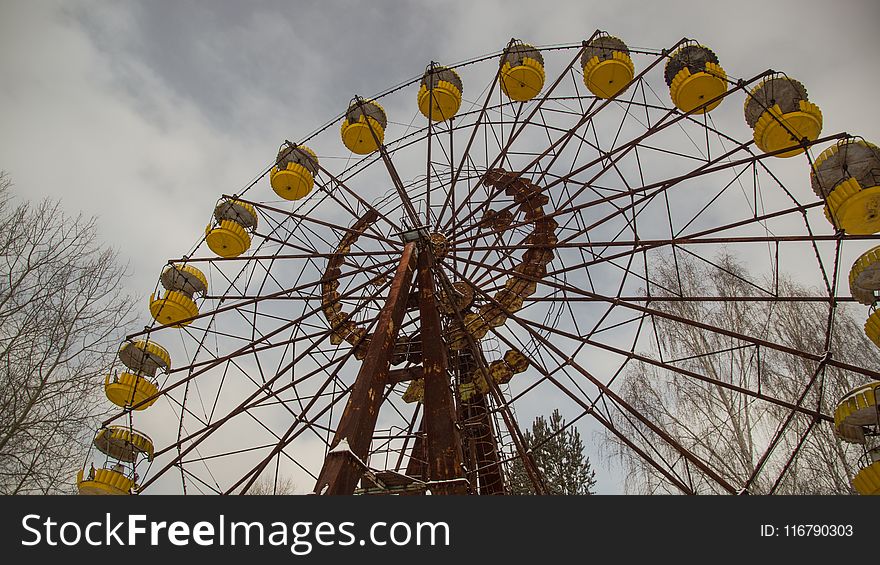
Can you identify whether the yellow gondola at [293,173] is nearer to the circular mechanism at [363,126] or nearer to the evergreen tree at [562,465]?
the circular mechanism at [363,126]

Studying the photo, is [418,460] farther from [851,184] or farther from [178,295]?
[851,184]

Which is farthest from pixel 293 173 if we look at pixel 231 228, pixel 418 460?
pixel 418 460

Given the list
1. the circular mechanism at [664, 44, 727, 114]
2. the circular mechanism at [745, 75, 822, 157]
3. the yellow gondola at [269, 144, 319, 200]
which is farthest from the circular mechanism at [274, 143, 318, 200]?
the circular mechanism at [745, 75, 822, 157]

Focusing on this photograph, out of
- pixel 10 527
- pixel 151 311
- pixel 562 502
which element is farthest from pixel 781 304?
pixel 10 527

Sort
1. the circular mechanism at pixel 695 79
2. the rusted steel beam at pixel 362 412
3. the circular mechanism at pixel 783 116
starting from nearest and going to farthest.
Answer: the rusted steel beam at pixel 362 412, the circular mechanism at pixel 783 116, the circular mechanism at pixel 695 79

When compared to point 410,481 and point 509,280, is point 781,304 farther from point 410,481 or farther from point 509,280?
point 410,481

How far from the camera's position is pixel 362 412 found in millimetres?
6844

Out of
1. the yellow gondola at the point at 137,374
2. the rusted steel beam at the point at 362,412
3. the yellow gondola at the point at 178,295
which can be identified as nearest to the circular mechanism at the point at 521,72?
the rusted steel beam at the point at 362,412

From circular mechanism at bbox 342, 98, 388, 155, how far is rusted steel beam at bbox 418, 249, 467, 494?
226 inches

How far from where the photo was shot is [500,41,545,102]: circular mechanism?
13.4 m

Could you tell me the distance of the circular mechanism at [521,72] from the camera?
13.4 meters

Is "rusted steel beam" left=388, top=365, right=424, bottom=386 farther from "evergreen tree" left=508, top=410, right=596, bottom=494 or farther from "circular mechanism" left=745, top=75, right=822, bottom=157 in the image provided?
"evergreen tree" left=508, top=410, right=596, bottom=494

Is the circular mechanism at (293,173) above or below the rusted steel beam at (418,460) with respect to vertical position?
above

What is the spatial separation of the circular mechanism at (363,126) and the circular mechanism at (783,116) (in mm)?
8505
